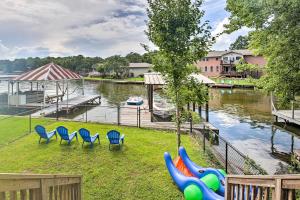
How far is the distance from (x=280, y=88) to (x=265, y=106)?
21.3 m

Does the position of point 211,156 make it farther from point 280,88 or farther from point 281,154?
point 281,154

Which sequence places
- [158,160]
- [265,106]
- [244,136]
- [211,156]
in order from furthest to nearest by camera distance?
1. [265,106]
2. [244,136]
3. [211,156]
4. [158,160]

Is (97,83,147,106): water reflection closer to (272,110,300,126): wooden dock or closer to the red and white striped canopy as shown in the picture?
the red and white striped canopy

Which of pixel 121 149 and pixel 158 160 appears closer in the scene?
pixel 158 160

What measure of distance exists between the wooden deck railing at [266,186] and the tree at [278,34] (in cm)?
536

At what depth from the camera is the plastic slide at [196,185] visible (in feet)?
21.6

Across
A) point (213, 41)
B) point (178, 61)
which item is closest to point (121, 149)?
point (178, 61)

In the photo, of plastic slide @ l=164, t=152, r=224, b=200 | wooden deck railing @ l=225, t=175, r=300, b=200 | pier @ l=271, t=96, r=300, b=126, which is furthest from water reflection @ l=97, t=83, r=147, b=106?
wooden deck railing @ l=225, t=175, r=300, b=200

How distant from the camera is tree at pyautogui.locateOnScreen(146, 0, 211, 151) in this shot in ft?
27.9

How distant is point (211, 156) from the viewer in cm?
1060

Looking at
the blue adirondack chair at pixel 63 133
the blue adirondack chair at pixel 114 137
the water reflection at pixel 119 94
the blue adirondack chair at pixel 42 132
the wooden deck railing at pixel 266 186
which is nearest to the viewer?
the wooden deck railing at pixel 266 186

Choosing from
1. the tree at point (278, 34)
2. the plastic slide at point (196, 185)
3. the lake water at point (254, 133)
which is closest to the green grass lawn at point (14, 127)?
the lake water at point (254, 133)

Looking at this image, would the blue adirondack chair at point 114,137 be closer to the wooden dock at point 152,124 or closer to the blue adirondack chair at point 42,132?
the blue adirondack chair at point 42,132

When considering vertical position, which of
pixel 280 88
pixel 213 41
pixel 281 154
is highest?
pixel 213 41
